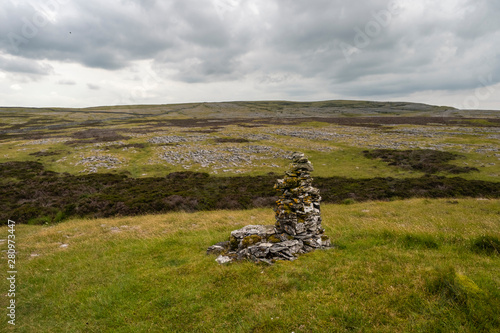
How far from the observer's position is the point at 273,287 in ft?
29.2

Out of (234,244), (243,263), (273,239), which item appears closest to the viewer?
(243,263)

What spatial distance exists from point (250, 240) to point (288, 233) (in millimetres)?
1991

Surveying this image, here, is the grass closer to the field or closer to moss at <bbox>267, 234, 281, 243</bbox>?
the field

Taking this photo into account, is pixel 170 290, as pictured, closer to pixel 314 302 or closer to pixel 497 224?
pixel 314 302

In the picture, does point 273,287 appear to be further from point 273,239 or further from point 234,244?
point 234,244

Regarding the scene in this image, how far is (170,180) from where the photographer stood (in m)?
35.7

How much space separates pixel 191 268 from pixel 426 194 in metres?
28.9

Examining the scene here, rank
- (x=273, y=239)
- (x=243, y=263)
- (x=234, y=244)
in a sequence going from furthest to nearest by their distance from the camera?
(x=234, y=244)
(x=273, y=239)
(x=243, y=263)

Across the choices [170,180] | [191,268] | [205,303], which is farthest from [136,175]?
[205,303]

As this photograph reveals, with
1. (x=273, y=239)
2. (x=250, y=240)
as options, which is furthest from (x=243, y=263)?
(x=273, y=239)

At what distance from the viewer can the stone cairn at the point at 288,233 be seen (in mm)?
11367

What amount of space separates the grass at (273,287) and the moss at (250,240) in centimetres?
156

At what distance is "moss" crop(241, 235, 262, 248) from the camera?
12148mm

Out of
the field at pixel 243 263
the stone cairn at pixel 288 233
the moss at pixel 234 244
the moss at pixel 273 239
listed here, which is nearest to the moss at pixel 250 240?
the stone cairn at pixel 288 233
